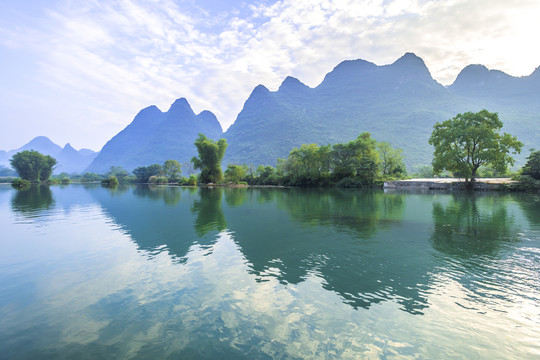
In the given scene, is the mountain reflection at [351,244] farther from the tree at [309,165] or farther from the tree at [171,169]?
the tree at [171,169]

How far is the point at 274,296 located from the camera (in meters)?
7.97

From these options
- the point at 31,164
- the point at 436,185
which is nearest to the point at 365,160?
the point at 436,185

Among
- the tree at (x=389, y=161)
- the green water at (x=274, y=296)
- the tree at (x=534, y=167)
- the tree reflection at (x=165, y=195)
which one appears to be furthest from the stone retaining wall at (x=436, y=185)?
the tree reflection at (x=165, y=195)

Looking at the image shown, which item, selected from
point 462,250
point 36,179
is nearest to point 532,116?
point 462,250

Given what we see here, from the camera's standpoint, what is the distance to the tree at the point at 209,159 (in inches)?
3971

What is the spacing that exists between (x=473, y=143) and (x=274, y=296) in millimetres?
Answer: 64877

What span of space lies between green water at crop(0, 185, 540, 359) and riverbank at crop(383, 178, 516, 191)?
4954 cm

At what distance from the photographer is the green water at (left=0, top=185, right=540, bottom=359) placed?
557 centimetres

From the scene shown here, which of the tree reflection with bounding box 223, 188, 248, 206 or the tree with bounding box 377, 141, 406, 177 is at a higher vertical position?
the tree with bounding box 377, 141, 406, 177

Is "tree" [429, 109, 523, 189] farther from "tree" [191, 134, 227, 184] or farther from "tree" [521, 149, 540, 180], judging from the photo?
"tree" [191, 134, 227, 184]

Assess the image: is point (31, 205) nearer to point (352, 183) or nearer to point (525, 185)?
point (352, 183)

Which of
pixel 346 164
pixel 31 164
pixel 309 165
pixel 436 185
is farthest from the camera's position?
pixel 31 164

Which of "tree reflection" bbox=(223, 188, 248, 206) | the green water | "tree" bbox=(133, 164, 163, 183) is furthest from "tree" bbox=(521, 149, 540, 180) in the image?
"tree" bbox=(133, 164, 163, 183)

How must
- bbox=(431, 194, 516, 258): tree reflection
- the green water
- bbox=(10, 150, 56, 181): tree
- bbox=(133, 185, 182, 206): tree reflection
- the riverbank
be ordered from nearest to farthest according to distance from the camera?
1. the green water
2. bbox=(431, 194, 516, 258): tree reflection
3. bbox=(133, 185, 182, 206): tree reflection
4. the riverbank
5. bbox=(10, 150, 56, 181): tree
